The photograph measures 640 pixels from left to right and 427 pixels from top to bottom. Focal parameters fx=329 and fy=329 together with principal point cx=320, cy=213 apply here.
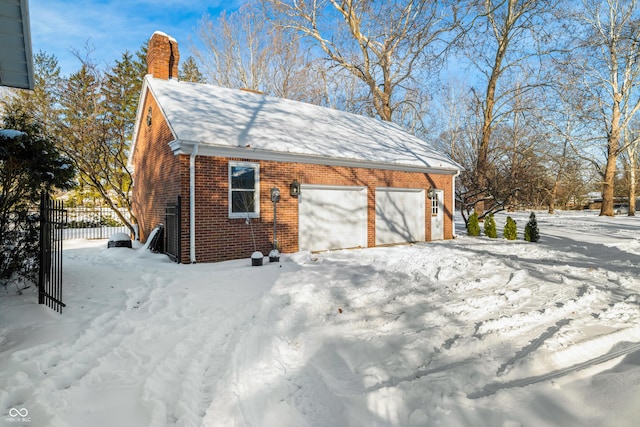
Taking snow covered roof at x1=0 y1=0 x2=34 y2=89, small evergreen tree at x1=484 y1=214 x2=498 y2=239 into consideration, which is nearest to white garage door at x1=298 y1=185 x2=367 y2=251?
small evergreen tree at x1=484 y1=214 x2=498 y2=239

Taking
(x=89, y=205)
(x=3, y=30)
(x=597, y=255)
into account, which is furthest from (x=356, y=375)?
(x=89, y=205)

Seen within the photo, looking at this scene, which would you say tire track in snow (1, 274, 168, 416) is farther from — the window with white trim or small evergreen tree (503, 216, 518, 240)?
small evergreen tree (503, 216, 518, 240)

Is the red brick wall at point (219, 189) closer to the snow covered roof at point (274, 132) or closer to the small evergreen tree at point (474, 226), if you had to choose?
the snow covered roof at point (274, 132)

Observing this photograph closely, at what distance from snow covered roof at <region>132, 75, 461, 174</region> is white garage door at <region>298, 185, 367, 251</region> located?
98 cm

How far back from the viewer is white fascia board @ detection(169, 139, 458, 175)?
809 centimetres

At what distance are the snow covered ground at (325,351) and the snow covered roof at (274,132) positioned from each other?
3.89 metres

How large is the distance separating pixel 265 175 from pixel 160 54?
20.5ft

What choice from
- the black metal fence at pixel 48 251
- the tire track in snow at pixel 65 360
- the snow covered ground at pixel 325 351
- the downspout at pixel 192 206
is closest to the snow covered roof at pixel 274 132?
the downspout at pixel 192 206

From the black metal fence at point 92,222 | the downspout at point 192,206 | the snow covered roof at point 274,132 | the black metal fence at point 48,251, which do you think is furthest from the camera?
the black metal fence at point 92,222

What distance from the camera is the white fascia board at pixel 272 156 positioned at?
26.6ft

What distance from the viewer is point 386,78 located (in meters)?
21.1

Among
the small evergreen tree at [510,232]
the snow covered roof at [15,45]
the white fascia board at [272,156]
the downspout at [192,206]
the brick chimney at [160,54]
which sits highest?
the brick chimney at [160,54]

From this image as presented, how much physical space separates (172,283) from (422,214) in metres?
9.86

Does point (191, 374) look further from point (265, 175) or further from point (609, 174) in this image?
point (609, 174)
